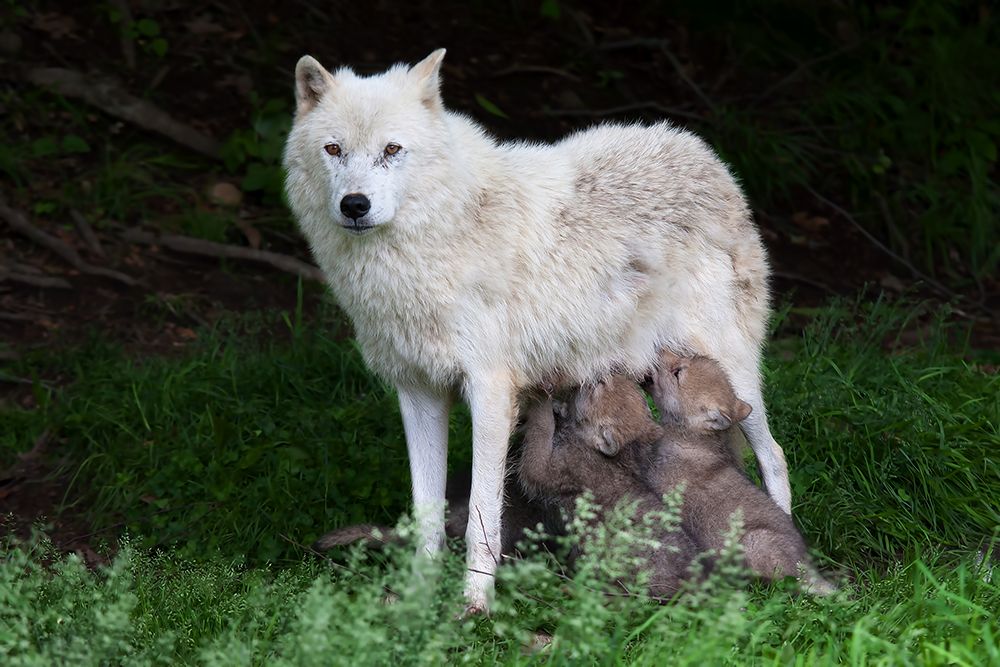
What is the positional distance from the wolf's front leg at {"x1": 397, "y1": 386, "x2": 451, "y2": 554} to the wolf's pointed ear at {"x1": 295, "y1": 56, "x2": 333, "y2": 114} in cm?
121

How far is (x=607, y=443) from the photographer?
515cm

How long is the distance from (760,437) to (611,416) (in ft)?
2.75

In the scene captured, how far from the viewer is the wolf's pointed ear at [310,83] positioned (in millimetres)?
4762

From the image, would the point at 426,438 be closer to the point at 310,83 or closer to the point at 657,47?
the point at 310,83

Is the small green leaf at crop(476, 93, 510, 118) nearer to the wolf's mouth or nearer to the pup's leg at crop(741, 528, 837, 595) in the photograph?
the wolf's mouth

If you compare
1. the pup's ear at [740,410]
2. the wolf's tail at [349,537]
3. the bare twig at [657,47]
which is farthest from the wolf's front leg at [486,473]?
the bare twig at [657,47]

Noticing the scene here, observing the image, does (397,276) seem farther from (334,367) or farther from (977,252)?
(977,252)

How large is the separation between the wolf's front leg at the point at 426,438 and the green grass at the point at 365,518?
0.36m

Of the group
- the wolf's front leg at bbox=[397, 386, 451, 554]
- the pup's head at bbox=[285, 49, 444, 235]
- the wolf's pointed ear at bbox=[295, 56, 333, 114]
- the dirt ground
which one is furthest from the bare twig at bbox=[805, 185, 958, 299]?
the wolf's pointed ear at bbox=[295, 56, 333, 114]

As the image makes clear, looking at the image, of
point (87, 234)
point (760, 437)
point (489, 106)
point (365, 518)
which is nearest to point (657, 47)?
point (489, 106)

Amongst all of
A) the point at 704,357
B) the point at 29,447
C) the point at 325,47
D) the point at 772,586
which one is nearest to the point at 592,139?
the point at 704,357

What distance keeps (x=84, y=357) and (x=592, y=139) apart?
12.0 feet

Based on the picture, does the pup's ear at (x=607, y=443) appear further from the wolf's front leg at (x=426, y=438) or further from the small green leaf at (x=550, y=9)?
the small green leaf at (x=550, y=9)

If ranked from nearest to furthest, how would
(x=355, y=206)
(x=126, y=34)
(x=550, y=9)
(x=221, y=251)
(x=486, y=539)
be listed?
(x=355, y=206)
(x=486, y=539)
(x=221, y=251)
(x=126, y=34)
(x=550, y=9)
